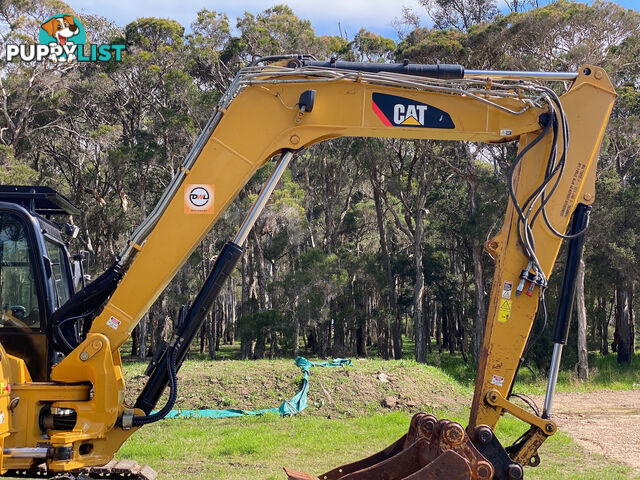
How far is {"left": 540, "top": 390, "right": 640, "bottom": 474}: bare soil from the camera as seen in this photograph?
1134 cm

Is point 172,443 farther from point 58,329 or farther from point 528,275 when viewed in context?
point 528,275

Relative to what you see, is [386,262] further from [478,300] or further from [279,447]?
[279,447]

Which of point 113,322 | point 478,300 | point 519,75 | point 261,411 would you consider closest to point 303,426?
point 261,411

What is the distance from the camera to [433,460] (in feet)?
17.1

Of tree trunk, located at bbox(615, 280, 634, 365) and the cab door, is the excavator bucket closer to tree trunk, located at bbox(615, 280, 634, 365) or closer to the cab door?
the cab door

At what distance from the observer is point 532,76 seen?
19.5 ft

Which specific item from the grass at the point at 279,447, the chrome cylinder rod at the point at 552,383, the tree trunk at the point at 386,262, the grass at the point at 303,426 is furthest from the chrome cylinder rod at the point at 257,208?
the tree trunk at the point at 386,262

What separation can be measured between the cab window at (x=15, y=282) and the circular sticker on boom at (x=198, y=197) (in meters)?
1.62

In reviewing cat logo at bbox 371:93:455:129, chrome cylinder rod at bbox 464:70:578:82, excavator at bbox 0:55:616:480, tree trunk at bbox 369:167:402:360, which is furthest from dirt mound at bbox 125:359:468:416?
tree trunk at bbox 369:167:402:360

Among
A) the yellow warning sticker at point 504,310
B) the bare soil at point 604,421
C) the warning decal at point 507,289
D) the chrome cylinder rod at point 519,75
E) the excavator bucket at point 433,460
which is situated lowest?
the bare soil at point 604,421

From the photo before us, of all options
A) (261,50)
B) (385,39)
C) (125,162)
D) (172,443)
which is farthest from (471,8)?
(172,443)

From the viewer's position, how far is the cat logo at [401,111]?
6129 millimetres

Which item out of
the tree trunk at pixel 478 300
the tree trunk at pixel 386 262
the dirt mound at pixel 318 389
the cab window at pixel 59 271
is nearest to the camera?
the cab window at pixel 59 271

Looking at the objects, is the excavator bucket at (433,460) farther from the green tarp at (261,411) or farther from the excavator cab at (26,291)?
the green tarp at (261,411)
